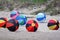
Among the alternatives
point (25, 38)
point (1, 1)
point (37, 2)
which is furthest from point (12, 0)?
point (25, 38)

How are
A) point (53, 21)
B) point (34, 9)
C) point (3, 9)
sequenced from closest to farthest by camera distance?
1. point (53, 21)
2. point (34, 9)
3. point (3, 9)

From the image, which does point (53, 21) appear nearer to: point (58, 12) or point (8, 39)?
point (8, 39)

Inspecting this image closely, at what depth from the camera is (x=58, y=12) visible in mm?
11977

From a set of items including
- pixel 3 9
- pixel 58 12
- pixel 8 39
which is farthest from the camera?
pixel 3 9

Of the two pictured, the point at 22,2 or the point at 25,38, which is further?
the point at 22,2

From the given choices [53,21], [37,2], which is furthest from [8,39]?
[37,2]

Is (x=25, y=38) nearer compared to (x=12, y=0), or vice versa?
(x=25, y=38)

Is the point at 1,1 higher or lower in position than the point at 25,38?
lower

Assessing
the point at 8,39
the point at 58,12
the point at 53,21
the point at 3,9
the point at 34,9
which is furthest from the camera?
the point at 3,9

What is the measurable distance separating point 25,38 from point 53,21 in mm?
1626

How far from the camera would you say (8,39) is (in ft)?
15.5

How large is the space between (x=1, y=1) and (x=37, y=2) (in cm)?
228

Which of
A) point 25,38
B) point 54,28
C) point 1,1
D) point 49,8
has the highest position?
point 25,38

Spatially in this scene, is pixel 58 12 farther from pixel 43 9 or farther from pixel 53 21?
pixel 53 21
